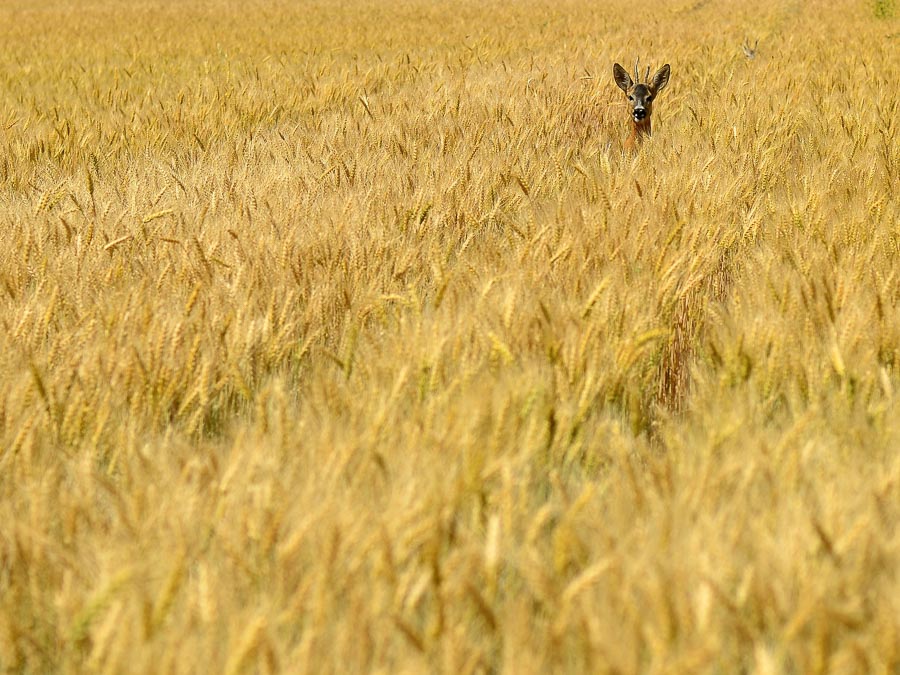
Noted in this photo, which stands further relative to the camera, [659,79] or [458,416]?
[659,79]

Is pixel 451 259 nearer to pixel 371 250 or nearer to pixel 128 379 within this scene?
pixel 371 250

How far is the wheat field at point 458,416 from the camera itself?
1.01 metres

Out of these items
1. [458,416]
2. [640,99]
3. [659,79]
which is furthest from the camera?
[659,79]

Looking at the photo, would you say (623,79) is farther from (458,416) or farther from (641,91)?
(458,416)

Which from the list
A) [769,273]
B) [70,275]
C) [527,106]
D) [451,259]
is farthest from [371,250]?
[527,106]

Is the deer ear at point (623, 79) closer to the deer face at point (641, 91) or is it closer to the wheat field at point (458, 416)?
the deer face at point (641, 91)

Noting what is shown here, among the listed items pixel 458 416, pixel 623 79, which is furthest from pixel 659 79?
pixel 458 416

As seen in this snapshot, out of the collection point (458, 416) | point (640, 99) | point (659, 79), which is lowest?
point (458, 416)

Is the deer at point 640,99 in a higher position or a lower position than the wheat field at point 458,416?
higher

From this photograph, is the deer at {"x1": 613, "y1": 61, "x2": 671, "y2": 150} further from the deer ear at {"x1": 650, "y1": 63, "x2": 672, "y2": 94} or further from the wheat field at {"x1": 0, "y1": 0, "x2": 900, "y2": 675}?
the wheat field at {"x1": 0, "y1": 0, "x2": 900, "y2": 675}

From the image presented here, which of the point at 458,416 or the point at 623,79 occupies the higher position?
the point at 623,79

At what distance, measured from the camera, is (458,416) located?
4.66 feet

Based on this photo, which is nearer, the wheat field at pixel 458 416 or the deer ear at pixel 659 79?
the wheat field at pixel 458 416

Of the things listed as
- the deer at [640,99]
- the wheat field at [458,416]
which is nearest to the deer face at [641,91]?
the deer at [640,99]
